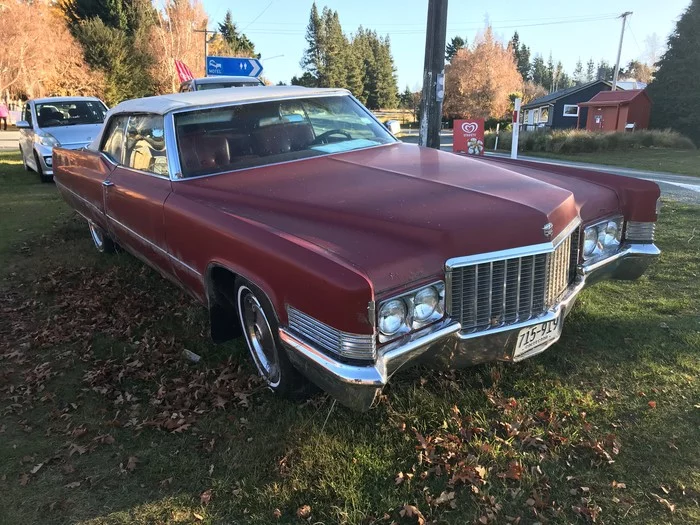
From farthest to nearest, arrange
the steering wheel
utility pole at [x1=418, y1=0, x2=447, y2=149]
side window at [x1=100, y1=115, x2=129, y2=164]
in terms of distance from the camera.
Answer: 1. utility pole at [x1=418, y1=0, x2=447, y2=149]
2. side window at [x1=100, y1=115, x2=129, y2=164]
3. the steering wheel

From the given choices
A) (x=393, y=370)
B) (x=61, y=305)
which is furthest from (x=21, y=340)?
(x=393, y=370)

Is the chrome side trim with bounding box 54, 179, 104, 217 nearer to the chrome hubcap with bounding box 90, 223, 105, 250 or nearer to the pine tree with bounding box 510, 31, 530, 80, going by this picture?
the chrome hubcap with bounding box 90, 223, 105, 250

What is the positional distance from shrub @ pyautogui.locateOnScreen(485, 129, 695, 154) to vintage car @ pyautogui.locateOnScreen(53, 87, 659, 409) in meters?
23.0

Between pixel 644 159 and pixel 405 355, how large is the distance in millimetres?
22192

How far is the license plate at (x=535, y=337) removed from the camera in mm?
2725

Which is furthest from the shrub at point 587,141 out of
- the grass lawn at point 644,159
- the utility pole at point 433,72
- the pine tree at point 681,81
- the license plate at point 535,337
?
the license plate at point 535,337

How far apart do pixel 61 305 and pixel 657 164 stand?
1935 cm

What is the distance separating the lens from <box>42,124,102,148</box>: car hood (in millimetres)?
10523

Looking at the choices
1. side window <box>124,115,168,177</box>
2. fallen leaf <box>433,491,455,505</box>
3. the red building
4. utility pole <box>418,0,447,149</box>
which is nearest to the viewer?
fallen leaf <box>433,491,455,505</box>

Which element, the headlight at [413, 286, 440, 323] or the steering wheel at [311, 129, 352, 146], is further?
the steering wheel at [311, 129, 352, 146]

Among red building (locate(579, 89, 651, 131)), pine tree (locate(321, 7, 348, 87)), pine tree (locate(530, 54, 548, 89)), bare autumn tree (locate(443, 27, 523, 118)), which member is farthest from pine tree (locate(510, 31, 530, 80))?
red building (locate(579, 89, 651, 131))

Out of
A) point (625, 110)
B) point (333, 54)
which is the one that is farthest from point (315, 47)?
point (625, 110)

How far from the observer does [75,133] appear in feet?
35.6

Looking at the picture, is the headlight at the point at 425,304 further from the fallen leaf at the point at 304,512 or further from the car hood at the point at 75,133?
the car hood at the point at 75,133
